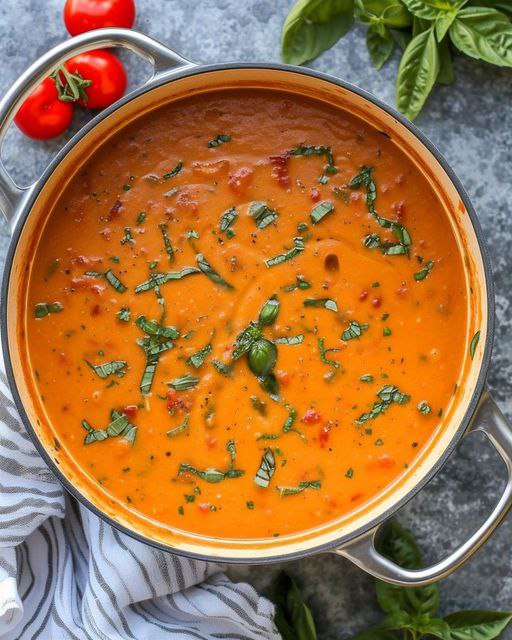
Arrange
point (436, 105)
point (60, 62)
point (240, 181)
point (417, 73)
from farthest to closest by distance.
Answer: point (436, 105)
point (417, 73)
point (240, 181)
point (60, 62)

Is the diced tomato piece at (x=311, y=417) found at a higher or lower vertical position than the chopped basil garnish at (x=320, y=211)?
lower

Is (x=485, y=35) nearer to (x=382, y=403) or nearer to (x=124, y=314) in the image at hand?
(x=382, y=403)

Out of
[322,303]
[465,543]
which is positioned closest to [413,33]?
[322,303]

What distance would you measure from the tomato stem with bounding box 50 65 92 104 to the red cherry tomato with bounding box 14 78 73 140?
0.09ft

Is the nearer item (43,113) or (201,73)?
(201,73)

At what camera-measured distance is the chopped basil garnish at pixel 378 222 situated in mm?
2158

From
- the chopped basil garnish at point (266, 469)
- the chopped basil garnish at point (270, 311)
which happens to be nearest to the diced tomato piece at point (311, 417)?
the chopped basil garnish at point (266, 469)

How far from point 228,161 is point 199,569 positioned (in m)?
1.10

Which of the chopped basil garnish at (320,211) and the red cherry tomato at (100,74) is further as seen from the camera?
the red cherry tomato at (100,74)

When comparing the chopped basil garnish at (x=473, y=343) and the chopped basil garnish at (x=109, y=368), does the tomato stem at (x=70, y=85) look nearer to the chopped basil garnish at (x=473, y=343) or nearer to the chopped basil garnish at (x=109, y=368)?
the chopped basil garnish at (x=109, y=368)

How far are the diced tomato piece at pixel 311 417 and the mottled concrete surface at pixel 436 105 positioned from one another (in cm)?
45

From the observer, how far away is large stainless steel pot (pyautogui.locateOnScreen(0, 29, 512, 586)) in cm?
203

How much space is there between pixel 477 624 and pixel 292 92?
1.49 metres

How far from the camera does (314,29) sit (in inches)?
90.7
